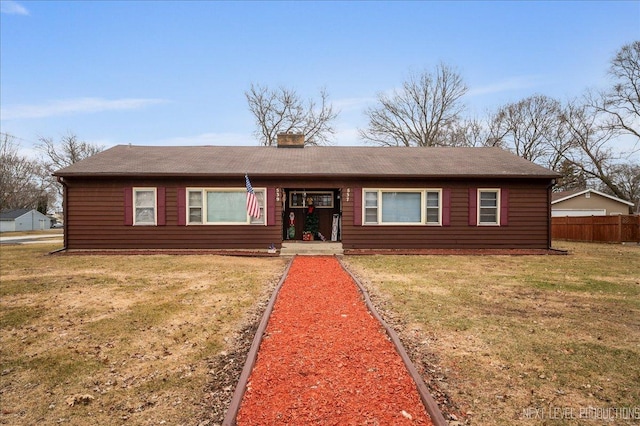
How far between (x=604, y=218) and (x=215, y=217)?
786 inches

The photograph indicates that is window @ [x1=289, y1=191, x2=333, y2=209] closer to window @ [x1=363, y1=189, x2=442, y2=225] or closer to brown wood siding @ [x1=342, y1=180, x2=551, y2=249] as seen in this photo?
brown wood siding @ [x1=342, y1=180, x2=551, y2=249]

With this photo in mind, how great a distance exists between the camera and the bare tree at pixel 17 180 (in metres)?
44.4

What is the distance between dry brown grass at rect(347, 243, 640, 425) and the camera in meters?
3.06

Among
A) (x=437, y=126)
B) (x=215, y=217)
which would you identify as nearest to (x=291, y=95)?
(x=437, y=126)

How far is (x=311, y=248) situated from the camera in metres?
13.6

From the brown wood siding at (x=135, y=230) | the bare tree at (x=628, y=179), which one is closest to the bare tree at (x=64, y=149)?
the brown wood siding at (x=135, y=230)

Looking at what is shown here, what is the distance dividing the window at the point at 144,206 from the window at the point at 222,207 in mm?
1362

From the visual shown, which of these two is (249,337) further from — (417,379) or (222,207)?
(222,207)

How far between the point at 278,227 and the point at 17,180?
51117 millimetres

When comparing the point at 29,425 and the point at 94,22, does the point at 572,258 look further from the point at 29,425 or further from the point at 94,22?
the point at 94,22

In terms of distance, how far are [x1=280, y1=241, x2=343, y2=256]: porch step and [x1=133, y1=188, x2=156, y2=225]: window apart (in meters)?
5.13

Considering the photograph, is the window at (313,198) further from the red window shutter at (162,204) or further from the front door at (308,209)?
the red window shutter at (162,204)

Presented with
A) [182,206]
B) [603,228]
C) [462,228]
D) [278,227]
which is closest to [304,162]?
[278,227]

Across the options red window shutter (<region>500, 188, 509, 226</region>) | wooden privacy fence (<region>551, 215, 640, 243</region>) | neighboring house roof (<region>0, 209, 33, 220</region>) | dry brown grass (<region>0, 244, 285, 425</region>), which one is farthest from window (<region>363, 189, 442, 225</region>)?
neighboring house roof (<region>0, 209, 33, 220</region>)
